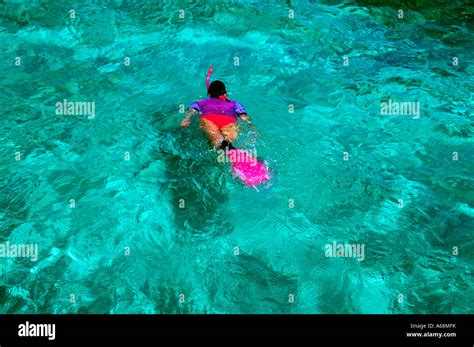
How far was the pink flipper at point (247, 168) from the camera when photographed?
6.55 meters

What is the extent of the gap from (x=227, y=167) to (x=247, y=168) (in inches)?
11.5

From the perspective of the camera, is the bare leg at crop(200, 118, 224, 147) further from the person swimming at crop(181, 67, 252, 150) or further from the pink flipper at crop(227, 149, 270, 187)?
the pink flipper at crop(227, 149, 270, 187)

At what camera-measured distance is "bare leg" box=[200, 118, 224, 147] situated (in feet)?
23.7

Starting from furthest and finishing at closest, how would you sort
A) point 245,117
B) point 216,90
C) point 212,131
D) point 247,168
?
point 245,117, point 216,90, point 212,131, point 247,168

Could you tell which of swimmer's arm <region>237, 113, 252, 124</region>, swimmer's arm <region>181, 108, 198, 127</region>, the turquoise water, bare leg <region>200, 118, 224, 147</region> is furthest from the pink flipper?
swimmer's arm <region>181, 108, 198, 127</region>

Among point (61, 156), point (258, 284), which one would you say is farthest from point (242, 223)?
point (61, 156)

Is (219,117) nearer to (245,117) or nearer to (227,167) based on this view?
(245,117)

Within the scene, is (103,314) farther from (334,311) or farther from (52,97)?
(52,97)

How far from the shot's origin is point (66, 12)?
10797mm

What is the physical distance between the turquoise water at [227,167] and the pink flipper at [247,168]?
5.3 inches

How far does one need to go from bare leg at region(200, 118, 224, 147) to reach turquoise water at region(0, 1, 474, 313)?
0.14 m

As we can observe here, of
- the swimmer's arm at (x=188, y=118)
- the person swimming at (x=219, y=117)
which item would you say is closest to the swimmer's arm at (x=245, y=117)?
the person swimming at (x=219, y=117)

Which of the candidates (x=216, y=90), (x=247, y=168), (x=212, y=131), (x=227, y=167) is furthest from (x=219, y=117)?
(x=247, y=168)

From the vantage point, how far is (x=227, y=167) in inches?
265
